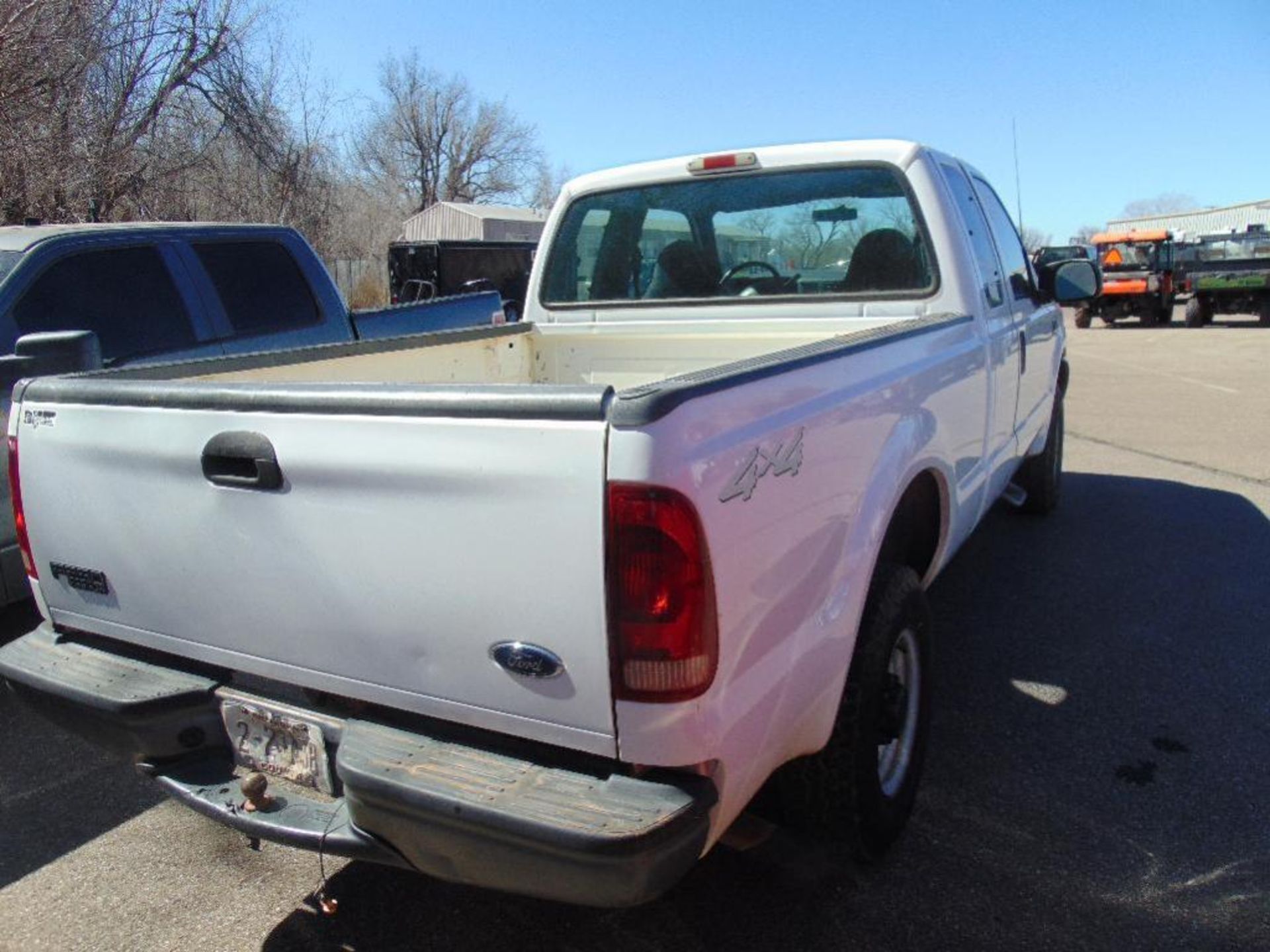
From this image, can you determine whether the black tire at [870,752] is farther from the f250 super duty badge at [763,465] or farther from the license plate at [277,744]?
the license plate at [277,744]

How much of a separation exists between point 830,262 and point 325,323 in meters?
3.27

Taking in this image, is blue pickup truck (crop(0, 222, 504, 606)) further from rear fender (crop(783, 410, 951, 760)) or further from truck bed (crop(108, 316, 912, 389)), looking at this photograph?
rear fender (crop(783, 410, 951, 760))

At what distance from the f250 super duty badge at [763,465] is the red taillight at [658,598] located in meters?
0.13

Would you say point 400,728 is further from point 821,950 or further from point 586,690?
point 821,950

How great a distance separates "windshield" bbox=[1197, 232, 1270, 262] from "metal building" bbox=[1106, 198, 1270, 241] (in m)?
35.8

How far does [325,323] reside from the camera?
6.00 metres

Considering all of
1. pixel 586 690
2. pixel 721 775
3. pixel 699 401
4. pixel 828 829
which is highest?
pixel 699 401

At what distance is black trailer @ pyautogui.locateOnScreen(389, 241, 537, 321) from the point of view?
19422 mm

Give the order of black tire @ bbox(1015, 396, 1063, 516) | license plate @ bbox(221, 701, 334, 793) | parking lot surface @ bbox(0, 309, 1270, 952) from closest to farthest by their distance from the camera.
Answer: license plate @ bbox(221, 701, 334, 793)
parking lot surface @ bbox(0, 309, 1270, 952)
black tire @ bbox(1015, 396, 1063, 516)

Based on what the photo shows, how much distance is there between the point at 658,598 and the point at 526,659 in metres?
0.29

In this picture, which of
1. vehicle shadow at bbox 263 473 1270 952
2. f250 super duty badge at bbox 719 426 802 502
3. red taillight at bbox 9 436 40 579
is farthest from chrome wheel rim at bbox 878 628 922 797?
red taillight at bbox 9 436 40 579

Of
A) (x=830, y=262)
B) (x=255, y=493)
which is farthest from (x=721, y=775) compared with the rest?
(x=830, y=262)

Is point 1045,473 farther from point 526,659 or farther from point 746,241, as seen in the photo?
point 526,659

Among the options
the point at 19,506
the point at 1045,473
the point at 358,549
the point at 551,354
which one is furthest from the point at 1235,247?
the point at 19,506
